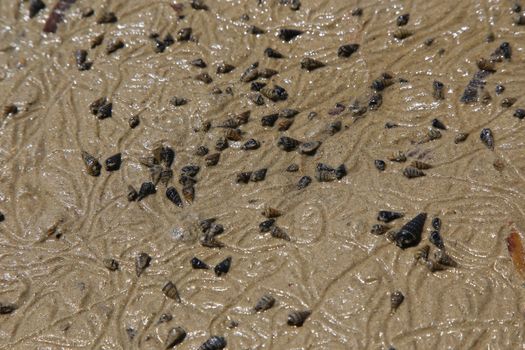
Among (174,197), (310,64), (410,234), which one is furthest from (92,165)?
(410,234)

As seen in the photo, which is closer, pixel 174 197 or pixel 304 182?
pixel 304 182

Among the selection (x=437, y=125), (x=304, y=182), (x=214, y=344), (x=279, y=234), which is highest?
(x=437, y=125)

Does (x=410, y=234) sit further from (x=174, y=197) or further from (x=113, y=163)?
(x=113, y=163)

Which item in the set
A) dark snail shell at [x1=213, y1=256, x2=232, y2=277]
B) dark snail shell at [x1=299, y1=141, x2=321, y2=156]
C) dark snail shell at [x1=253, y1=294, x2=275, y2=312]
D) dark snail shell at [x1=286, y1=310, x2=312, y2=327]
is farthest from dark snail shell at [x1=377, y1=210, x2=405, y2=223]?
dark snail shell at [x1=213, y1=256, x2=232, y2=277]

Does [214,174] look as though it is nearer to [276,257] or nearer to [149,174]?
[149,174]

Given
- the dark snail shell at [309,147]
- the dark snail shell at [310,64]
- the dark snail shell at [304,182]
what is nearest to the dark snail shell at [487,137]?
the dark snail shell at [309,147]

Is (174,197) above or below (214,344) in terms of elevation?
above

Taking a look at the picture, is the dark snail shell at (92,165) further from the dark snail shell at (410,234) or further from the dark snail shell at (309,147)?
the dark snail shell at (410,234)

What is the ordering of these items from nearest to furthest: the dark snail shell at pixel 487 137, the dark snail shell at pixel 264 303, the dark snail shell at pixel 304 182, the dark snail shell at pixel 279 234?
the dark snail shell at pixel 264 303
the dark snail shell at pixel 279 234
the dark snail shell at pixel 487 137
the dark snail shell at pixel 304 182

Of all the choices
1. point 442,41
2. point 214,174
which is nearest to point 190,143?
point 214,174
